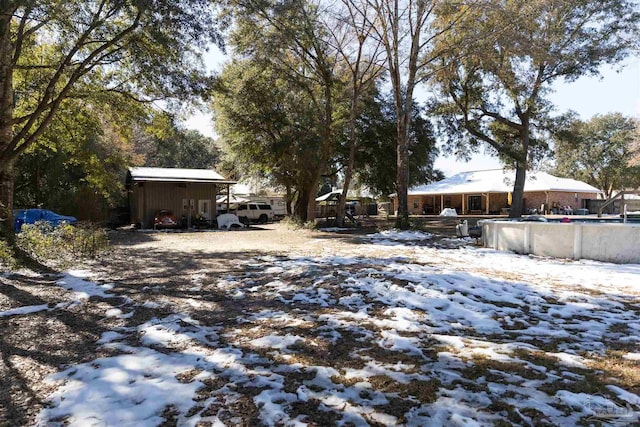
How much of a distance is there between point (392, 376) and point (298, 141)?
17673 millimetres

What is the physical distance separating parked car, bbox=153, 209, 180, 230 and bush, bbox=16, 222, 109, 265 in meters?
11.7

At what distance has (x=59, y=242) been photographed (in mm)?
9633

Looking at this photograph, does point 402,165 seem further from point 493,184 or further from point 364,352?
point 493,184

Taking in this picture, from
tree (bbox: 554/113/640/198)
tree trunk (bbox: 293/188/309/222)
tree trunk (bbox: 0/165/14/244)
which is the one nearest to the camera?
tree trunk (bbox: 0/165/14/244)

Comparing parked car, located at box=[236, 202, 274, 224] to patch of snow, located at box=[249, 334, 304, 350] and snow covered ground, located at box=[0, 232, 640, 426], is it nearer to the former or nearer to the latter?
snow covered ground, located at box=[0, 232, 640, 426]

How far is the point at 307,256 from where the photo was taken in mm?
10070

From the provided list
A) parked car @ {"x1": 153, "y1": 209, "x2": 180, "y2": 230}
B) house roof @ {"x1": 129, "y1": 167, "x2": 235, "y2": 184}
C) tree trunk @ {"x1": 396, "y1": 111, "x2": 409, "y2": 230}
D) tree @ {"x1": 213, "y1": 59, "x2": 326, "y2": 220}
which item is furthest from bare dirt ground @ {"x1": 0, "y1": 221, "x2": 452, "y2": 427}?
house roof @ {"x1": 129, "y1": 167, "x2": 235, "y2": 184}

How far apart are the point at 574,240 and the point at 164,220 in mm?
18942

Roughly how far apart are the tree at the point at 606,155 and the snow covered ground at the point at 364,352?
132 ft

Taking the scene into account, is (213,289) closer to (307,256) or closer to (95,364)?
(95,364)

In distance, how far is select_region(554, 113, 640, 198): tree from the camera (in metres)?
41.3

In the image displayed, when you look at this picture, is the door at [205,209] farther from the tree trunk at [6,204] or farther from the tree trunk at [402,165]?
the tree trunk at [6,204]

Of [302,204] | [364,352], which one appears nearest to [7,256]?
[364,352]

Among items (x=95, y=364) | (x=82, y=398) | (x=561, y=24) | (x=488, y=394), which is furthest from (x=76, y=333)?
(x=561, y=24)
